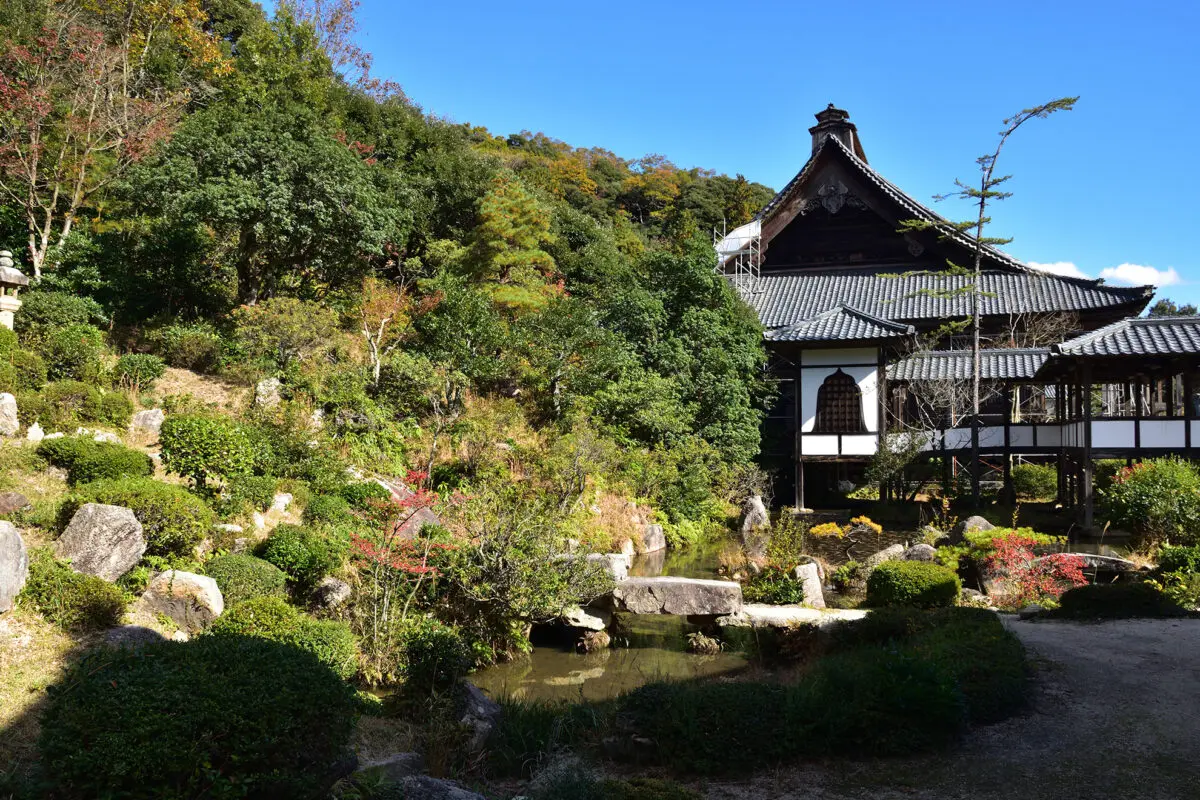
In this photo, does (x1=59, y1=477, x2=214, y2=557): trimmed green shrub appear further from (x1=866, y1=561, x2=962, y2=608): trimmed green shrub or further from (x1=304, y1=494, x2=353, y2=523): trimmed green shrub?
(x1=866, y1=561, x2=962, y2=608): trimmed green shrub

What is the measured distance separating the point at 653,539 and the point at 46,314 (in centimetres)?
1120

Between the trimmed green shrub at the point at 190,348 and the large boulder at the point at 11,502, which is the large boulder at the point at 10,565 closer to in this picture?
the large boulder at the point at 11,502

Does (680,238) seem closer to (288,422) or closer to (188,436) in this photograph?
(288,422)

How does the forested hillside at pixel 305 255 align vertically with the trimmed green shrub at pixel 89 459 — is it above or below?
above

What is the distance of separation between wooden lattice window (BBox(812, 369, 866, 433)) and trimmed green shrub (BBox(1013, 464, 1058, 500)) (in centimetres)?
521

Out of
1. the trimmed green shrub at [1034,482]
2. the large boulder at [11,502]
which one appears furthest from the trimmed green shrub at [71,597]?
the trimmed green shrub at [1034,482]

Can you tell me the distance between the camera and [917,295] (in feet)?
70.6

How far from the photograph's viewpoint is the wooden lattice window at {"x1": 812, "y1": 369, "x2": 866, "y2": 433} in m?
19.4

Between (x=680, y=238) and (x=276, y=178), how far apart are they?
62.9 feet

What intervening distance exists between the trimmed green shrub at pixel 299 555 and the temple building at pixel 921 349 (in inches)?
504

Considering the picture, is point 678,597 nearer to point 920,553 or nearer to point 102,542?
point 920,553

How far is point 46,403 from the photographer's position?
1022 cm

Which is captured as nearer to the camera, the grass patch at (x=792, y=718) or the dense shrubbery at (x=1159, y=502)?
the grass patch at (x=792, y=718)

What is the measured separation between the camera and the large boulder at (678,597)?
9.41m
